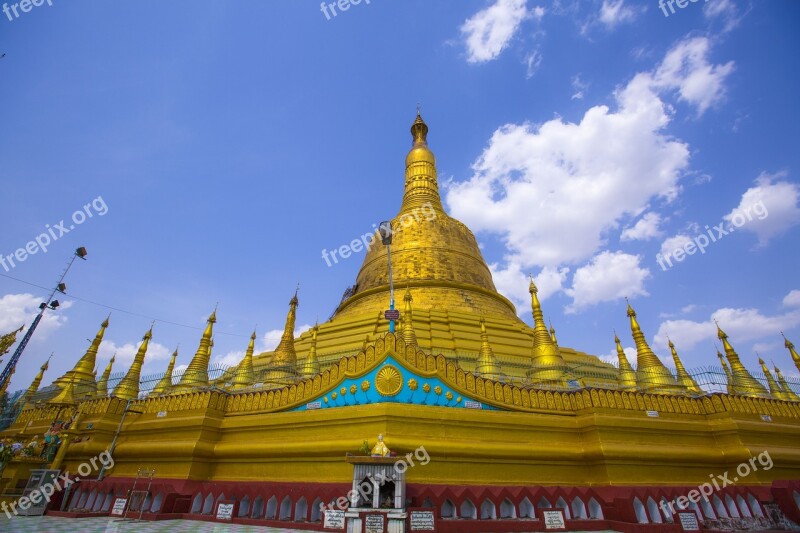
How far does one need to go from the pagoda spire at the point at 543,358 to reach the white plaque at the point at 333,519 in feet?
23.7

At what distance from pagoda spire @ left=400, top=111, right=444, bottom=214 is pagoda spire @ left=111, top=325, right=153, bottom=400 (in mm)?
16079

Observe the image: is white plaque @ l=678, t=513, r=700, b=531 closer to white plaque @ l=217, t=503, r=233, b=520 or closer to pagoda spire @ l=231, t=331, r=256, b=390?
white plaque @ l=217, t=503, r=233, b=520

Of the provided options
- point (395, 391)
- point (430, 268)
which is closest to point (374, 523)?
point (395, 391)

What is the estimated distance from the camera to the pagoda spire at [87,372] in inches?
671

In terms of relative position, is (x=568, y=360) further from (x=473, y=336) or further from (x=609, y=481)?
(x=609, y=481)

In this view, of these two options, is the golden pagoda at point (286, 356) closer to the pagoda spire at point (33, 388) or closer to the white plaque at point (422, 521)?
the white plaque at point (422, 521)

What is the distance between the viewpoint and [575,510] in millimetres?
8641

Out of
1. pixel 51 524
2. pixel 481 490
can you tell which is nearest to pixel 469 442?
pixel 481 490

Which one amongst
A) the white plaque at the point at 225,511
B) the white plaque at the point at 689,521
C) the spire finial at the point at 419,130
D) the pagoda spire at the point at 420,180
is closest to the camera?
the white plaque at the point at 689,521

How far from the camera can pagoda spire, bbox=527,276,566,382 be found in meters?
12.7

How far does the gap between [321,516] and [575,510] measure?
5357 millimetres

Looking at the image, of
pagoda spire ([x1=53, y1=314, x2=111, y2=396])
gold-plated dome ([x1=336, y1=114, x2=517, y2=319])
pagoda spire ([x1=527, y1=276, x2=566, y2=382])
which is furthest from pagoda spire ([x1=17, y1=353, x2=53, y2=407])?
pagoda spire ([x1=527, y1=276, x2=566, y2=382])

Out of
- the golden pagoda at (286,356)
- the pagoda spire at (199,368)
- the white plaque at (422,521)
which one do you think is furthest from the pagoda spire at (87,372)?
the white plaque at (422,521)
